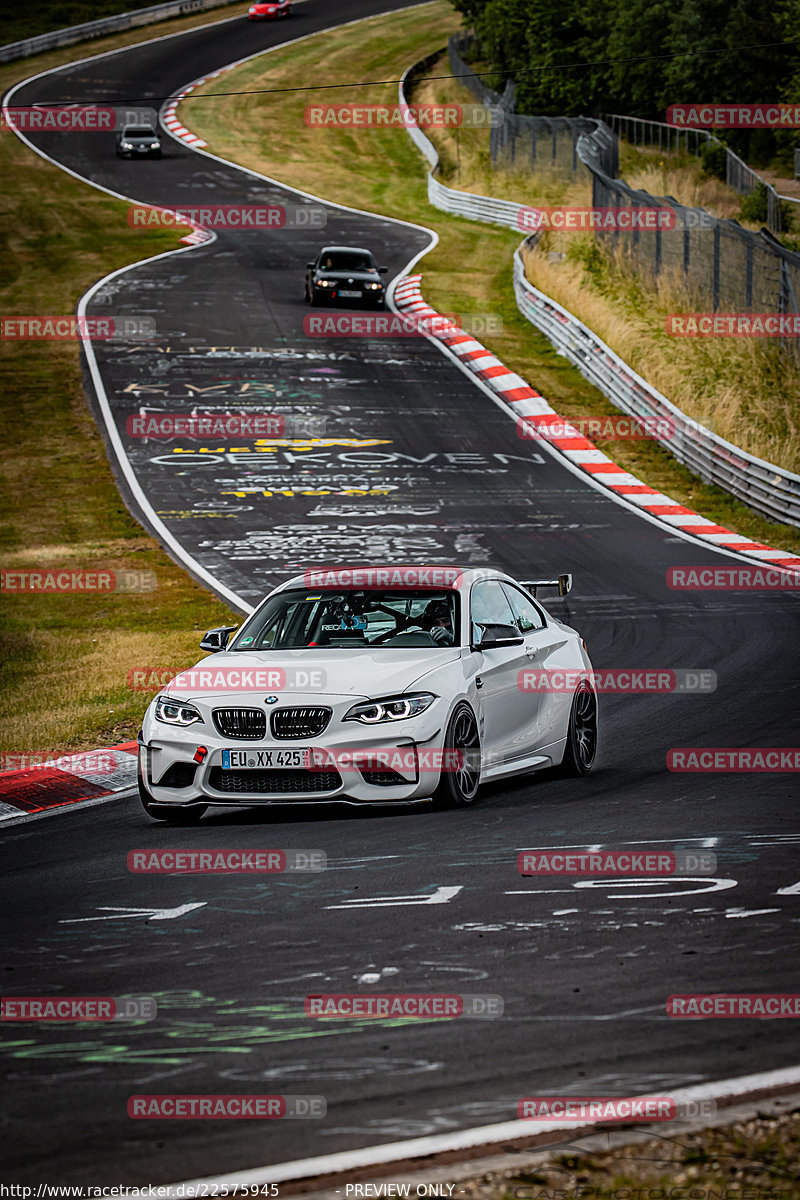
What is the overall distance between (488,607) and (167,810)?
2.61m

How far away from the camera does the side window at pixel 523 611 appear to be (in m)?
11.4

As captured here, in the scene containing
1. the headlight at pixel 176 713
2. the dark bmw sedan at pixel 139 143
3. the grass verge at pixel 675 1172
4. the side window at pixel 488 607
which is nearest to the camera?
the grass verge at pixel 675 1172

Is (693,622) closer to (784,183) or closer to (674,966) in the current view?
(674,966)

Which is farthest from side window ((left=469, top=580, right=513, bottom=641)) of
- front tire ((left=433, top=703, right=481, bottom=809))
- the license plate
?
the license plate

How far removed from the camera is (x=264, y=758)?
9375 millimetres

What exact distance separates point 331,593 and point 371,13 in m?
87.8

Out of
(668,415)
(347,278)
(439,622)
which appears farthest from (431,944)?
(347,278)

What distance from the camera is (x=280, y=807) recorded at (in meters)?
10.3

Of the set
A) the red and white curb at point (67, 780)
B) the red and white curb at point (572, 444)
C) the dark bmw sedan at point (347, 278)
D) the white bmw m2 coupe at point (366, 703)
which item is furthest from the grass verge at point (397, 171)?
the red and white curb at point (67, 780)

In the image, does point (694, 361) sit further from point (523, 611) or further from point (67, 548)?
point (523, 611)

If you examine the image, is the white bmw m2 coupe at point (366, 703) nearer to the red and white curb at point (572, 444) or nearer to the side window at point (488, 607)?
the side window at point (488, 607)

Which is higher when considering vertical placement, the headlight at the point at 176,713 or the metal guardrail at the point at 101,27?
the metal guardrail at the point at 101,27

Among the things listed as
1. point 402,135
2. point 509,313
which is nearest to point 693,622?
point 509,313

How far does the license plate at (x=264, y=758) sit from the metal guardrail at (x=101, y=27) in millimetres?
75303
